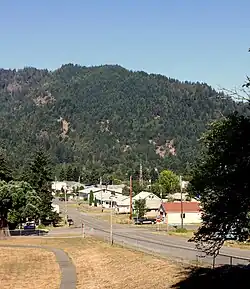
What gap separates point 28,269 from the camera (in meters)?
38.2

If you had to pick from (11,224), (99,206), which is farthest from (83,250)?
(99,206)

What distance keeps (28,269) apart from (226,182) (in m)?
24.3

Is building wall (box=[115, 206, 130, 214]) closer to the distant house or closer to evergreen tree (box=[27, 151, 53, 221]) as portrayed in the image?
evergreen tree (box=[27, 151, 53, 221])

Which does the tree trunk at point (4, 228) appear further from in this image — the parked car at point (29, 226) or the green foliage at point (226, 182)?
the green foliage at point (226, 182)

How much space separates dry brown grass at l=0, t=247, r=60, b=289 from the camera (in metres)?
32.0

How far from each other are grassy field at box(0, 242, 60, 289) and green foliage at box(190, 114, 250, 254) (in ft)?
46.2

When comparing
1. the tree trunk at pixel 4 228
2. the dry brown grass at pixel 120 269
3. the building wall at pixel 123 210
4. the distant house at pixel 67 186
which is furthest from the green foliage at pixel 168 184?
the dry brown grass at pixel 120 269

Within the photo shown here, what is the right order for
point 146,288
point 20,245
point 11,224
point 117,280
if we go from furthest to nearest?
point 11,224
point 20,245
point 117,280
point 146,288

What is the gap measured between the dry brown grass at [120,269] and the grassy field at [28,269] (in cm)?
180

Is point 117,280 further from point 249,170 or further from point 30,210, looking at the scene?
point 30,210

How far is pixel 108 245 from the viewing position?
4897 centimetres

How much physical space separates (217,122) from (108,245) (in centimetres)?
3093

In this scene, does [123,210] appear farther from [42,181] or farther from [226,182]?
[226,182]

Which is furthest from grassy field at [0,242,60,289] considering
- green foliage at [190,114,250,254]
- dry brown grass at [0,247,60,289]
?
green foliage at [190,114,250,254]
